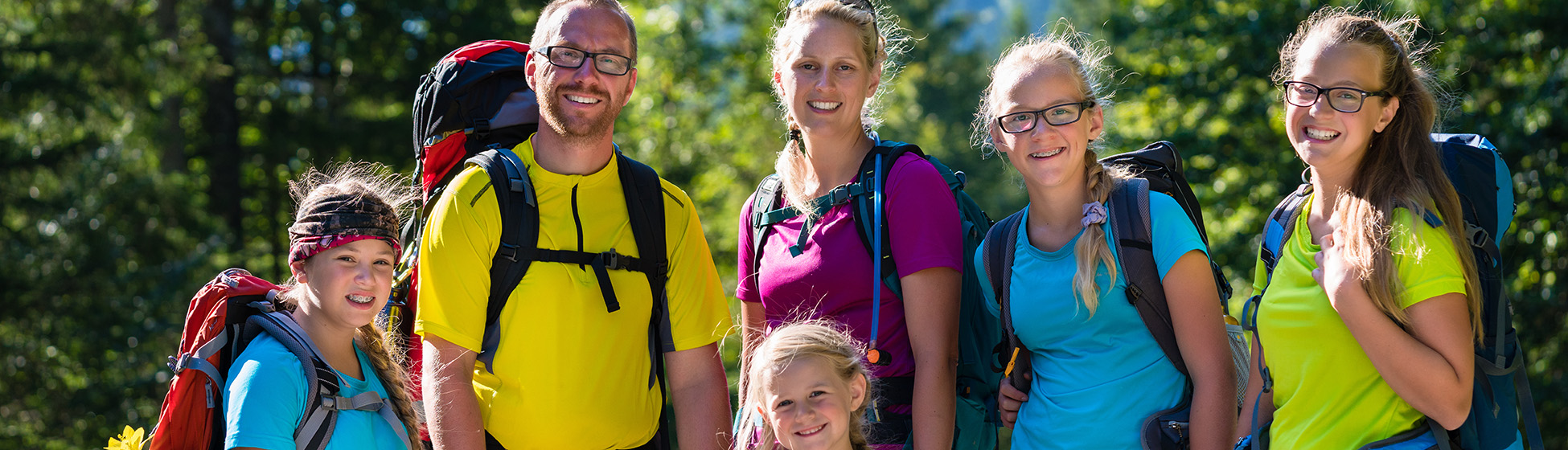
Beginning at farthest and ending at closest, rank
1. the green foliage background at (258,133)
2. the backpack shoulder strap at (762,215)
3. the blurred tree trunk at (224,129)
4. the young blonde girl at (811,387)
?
the blurred tree trunk at (224,129)
the green foliage background at (258,133)
the backpack shoulder strap at (762,215)
the young blonde girl at (811,387)

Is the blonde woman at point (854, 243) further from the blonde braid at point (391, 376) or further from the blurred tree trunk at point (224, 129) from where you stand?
the blurred tree trunk at point (224, 129)

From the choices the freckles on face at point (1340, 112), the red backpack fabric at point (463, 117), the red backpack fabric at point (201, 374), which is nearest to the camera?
the freckles on face at point (1340, 112)

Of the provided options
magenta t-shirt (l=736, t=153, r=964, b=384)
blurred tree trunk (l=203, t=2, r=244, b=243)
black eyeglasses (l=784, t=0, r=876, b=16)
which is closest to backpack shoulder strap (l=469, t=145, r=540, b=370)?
magenta t-shirt (l=736, t=153, r=964, b=384)

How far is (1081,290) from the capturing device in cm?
276

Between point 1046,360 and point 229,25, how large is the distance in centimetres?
1543

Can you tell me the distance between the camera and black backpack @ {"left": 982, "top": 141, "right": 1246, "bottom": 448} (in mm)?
2723

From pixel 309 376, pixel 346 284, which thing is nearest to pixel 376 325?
pixel 346 284

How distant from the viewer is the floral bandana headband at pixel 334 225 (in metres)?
3.02

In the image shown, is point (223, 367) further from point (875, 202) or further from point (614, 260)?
point (875, 202)

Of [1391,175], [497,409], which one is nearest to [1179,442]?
[1391,175]

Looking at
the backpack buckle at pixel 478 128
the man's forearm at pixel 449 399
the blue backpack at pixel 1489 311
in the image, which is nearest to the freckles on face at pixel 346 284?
the man's forearm at pixel 449 399

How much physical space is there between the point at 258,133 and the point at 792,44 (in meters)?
15.4

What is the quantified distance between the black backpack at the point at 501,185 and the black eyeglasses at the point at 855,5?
0.70m

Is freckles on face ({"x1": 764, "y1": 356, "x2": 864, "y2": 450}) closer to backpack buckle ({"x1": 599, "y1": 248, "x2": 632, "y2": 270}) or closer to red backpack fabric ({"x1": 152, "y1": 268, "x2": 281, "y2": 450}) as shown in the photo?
backpack buckle ({"x1": 599, "y1": 248, "x2": 632, "y2": 270})
